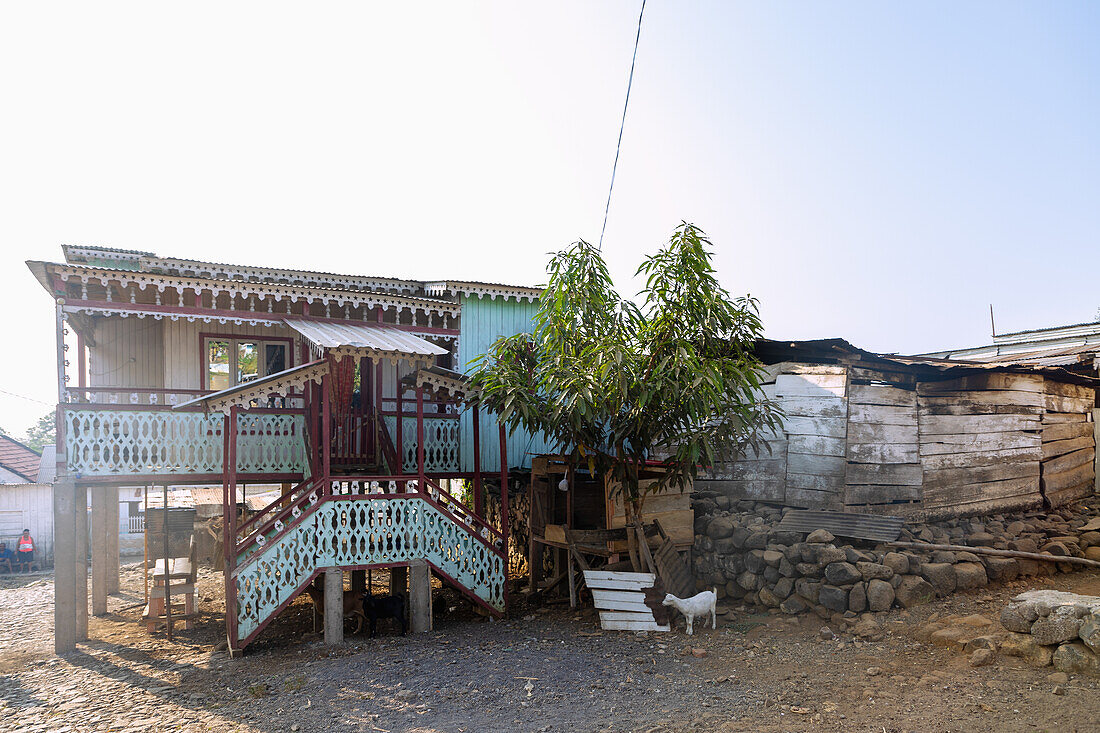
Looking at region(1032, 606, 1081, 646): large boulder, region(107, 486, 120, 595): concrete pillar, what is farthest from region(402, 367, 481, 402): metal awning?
region(107, 486, 120, 595): concrete pillar

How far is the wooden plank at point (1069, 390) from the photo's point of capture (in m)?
12.8

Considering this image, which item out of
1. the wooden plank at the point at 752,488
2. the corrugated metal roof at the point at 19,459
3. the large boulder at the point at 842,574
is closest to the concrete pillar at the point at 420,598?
the wooden plank at the point at 752,488

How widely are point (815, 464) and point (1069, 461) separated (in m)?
5.89

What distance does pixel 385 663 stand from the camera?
9.05 m

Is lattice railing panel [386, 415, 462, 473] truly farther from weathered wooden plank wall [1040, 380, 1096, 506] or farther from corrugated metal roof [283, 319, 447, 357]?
weathered wooden plank wall [1040, 380, 1096, 506]

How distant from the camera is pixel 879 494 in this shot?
10.8 meters

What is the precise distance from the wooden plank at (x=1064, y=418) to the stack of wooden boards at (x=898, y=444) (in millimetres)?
230

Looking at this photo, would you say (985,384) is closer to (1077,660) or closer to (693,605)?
(1077,660)

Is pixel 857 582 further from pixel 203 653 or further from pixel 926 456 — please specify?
pixel 203 653

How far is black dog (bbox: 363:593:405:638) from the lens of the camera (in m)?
10.6

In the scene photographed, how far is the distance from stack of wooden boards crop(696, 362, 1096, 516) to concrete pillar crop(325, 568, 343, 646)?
20.4ft

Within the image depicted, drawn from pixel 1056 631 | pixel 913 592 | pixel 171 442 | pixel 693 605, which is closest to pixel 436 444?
pixel 171 442

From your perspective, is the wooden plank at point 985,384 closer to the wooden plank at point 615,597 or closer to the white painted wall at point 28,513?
the wooden plank at point 615,597

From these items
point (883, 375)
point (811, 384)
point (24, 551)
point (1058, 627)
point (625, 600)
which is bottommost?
point (24, 551)
